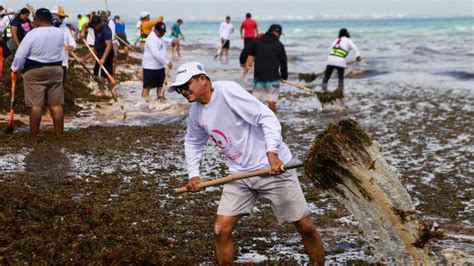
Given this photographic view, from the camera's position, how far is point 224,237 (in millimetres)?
4957

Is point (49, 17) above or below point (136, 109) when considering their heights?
above

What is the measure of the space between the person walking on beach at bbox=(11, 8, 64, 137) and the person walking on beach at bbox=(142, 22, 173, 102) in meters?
3.64

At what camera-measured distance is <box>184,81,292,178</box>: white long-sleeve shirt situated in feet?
15.6

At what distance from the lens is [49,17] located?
9.25 m

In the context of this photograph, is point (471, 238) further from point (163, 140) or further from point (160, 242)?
point (163, 140)

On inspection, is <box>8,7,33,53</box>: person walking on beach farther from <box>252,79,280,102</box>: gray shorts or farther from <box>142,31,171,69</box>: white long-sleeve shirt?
<box>252,79,280,102</box>: gray shorts

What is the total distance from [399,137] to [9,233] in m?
7.64

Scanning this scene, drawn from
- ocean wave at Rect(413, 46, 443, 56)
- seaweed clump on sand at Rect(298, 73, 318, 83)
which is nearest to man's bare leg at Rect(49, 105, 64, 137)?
seaweed clump on sand at Rect(298, 73, 318, 83)

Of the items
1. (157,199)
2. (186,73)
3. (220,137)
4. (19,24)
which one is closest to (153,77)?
(19,24)

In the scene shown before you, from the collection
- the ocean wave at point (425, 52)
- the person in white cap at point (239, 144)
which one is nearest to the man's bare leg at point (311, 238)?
the person in white cap at point (239, 144)

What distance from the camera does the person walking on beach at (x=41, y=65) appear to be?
9.15 metres

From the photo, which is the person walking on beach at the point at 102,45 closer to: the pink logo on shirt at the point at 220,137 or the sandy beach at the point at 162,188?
the sandy beach at the point at 162,188

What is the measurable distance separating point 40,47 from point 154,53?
4142 mm

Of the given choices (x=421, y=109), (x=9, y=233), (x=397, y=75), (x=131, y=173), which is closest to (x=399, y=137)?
(x=421, y=109)
